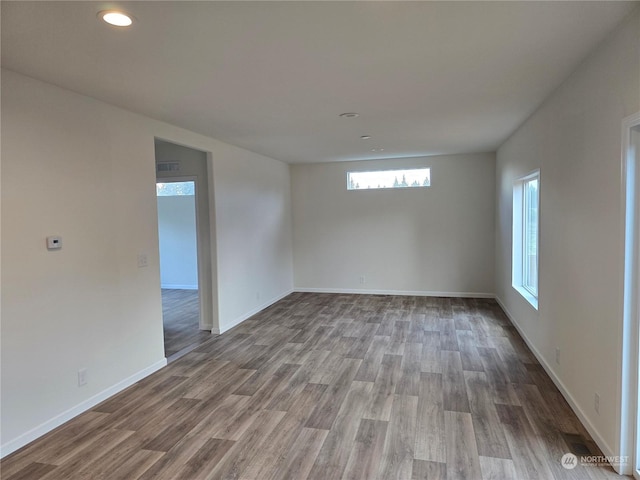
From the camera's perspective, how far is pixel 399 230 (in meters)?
6.92

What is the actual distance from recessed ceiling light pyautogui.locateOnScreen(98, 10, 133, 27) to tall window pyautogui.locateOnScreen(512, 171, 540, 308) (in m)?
4.00

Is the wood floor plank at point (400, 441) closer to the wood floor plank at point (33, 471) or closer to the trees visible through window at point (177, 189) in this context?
the wood floor plank at point (33, 471)

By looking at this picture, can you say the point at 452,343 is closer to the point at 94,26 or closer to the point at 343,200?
the point at 343,200

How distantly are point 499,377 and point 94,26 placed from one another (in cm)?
387

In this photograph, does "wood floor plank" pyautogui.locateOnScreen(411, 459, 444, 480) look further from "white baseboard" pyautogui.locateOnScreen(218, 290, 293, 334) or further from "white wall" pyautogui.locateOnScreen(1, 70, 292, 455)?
"white baseboard" pyautogui.locateOnScreen(218, 290, 293, 334)

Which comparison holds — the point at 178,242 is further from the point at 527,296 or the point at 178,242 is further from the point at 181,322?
the point at 527,296

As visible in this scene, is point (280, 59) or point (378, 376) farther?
point (378, 376)

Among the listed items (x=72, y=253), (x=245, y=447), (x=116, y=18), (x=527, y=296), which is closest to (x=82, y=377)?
(x=72, y=253)

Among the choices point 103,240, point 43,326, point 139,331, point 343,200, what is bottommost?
point 139,331

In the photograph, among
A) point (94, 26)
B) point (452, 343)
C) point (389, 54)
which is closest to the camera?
point (94, 26)

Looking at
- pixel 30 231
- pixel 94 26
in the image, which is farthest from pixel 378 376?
pixel 94 26

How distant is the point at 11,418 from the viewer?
2439 mm

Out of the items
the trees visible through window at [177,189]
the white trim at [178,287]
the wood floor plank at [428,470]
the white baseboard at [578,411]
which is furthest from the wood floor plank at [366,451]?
the trees visible through window at [177,189]

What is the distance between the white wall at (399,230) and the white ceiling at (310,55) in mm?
2865
